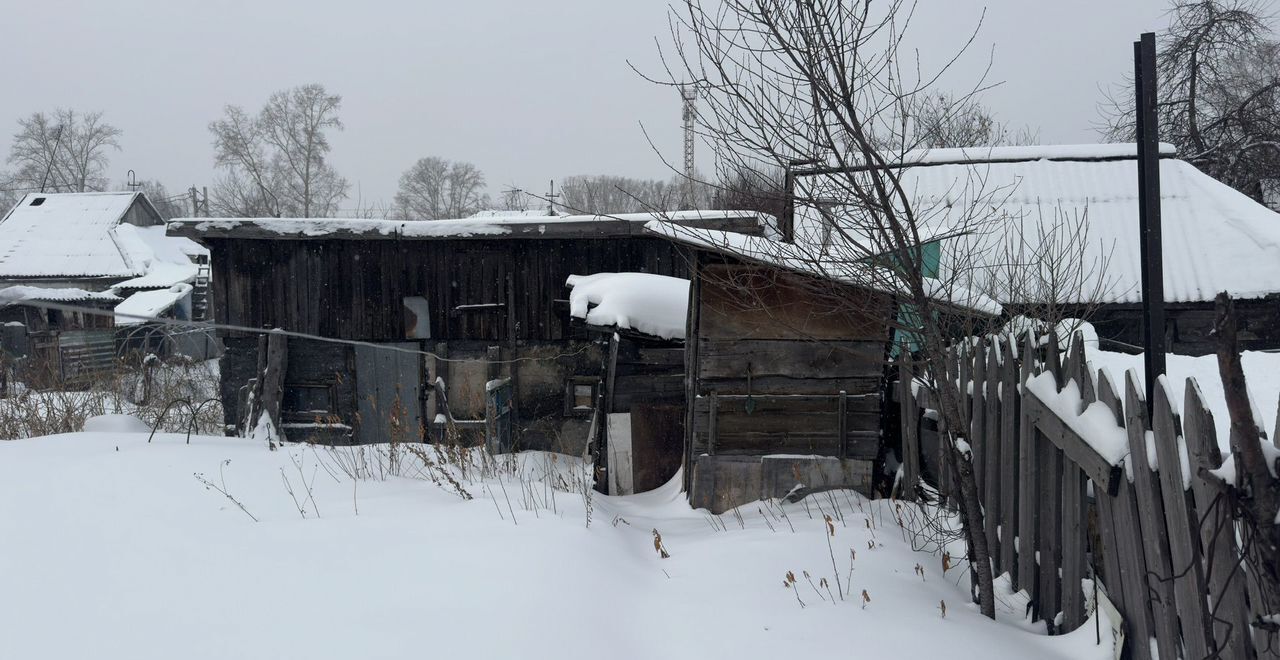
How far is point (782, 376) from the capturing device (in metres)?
6.82

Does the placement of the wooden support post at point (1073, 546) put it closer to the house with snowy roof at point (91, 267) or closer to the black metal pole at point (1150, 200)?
the black metal pole at point (1150, 200)

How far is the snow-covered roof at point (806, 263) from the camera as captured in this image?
4.00 m

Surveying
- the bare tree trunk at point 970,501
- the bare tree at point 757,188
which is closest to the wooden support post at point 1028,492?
the bare tree trunk at point 970,501

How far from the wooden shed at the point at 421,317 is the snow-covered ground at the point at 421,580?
645 cm

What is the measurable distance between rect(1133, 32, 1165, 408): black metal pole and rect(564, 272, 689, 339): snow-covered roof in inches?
194

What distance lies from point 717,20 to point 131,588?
12.8ft

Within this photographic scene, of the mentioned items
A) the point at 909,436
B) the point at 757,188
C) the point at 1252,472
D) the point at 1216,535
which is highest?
the point at 757,188

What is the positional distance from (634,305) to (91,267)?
28.7 m

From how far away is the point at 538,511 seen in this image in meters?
5.11

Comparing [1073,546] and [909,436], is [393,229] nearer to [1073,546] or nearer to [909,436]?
[909,436]

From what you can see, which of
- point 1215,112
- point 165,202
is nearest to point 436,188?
point 165,202

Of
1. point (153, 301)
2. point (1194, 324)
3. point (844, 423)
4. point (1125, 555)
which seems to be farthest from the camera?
point (153, 301)

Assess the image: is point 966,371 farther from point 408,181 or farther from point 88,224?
point 408,181

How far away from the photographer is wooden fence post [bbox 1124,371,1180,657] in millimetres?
2748
